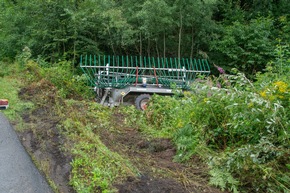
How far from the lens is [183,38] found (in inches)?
470

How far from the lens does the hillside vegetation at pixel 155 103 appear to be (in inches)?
135

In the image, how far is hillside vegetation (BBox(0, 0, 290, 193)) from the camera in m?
3.44

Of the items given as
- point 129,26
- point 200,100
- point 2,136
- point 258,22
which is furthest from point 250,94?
point 258,22

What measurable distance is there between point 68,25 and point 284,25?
349 inches

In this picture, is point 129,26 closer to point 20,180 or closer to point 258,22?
point 258,22

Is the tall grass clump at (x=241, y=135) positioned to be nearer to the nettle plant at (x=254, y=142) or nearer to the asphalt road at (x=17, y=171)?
the nettle plant at (x=254, y=142)

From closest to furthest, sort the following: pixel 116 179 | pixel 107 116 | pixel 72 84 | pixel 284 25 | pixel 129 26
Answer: pixel 116 179, pixel 107 116, pixel 72 84, pixel 129 26, pixel 284 25

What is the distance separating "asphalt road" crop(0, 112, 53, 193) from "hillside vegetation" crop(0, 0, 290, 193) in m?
0.14

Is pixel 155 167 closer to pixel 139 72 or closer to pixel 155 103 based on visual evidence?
pixel 155 103

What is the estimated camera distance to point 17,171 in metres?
4.13

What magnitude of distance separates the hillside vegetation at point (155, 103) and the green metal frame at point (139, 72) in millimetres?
439

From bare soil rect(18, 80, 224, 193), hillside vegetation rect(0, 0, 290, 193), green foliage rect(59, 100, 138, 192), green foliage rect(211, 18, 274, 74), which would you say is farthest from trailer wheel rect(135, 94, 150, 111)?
green foliage rect(211, 18, 274, 74)

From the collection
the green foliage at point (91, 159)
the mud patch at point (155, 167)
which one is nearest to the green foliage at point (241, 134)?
the mud patch at point (155, 167)

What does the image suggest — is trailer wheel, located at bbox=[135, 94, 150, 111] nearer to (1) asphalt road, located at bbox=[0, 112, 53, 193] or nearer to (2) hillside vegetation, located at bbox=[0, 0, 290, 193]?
(2) hillside vegetation, located at bbox=[0, 0, 290, 193]
